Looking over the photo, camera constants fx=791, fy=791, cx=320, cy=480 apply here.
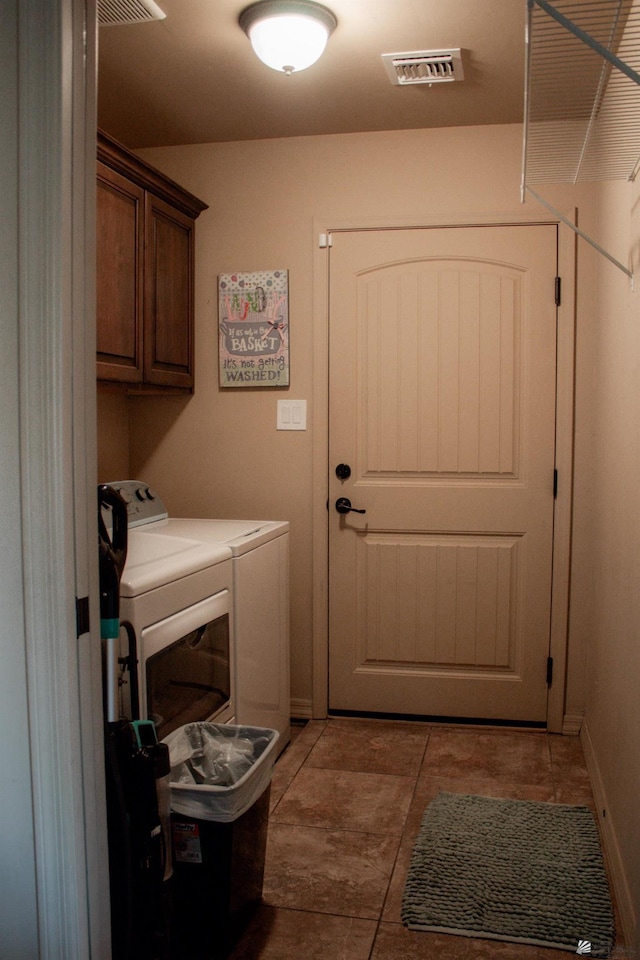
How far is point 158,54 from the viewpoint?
8.86 ft

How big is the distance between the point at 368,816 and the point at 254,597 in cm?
84

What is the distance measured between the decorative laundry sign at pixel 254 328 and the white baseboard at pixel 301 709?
1450 millimetres

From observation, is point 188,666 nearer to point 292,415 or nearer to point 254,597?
point 254,597

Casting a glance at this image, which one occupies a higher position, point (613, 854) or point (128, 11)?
point (128, 11)

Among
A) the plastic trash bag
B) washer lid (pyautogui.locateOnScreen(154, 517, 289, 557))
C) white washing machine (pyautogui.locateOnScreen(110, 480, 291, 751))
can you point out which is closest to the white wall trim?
the plastic trash bag

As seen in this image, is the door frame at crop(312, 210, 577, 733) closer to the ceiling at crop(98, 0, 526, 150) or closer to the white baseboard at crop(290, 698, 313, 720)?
the white baseboard at crop(290, 698, 313, 720)

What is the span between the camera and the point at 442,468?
3473 millimetres

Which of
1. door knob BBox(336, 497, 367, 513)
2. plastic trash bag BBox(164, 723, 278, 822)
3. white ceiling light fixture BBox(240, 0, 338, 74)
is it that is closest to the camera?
plastic trash bag BBox(164, 723, 278, 822)

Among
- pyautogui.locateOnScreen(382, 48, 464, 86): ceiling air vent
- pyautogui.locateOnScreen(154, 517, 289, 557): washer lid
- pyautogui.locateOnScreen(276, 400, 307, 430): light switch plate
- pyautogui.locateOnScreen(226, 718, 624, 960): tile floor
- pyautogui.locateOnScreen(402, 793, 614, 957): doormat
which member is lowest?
pyautogui.locateOnScreen(226, 718, 624, 960): tile floor

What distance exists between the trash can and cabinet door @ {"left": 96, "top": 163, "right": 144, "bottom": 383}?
4.56ft

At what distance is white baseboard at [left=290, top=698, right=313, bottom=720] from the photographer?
3.61 m

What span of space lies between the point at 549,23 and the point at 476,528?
7.21 ft

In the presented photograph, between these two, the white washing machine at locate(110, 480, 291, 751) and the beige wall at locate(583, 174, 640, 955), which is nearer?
the beige wall at locate(583, 174, 640, 955)

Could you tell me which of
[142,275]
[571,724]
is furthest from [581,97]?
[571,724]
